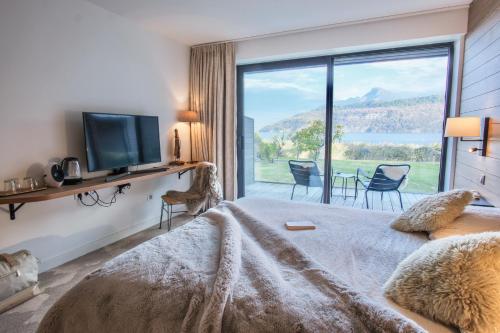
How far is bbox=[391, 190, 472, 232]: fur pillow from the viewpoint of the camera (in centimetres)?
172

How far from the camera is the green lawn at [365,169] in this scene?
3.69 meters

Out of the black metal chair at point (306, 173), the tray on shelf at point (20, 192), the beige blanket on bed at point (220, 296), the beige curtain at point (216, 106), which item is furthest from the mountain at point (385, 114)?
the tray on shelf at point (20, 192)

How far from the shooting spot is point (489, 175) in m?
2.33

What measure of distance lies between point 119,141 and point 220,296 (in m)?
2.65

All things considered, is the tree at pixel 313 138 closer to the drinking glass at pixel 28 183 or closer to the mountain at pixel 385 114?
the mountain at pixel 385 114

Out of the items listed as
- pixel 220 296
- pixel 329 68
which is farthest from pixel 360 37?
pixel 220 296

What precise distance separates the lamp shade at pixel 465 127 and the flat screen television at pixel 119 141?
131 inches

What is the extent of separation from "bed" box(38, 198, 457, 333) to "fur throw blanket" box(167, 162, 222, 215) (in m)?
1.79

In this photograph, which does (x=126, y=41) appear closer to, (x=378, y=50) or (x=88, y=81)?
(x=88, y=81)

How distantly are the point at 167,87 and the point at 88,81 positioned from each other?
1.24 meters

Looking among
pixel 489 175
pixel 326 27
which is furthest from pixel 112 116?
pixel 489 175

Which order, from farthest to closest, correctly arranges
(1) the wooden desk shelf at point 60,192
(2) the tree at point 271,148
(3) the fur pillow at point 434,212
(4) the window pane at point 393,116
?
(2) the tree at point 271,148
(4) the window pane at point 393,116
(1) the wooden desk shelf at point 60,192
(3) the fur pillow at point 434,212

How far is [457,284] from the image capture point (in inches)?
38.9

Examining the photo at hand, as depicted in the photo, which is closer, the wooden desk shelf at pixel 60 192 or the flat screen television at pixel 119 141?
the wooden desk shelf at pixel 60 192
